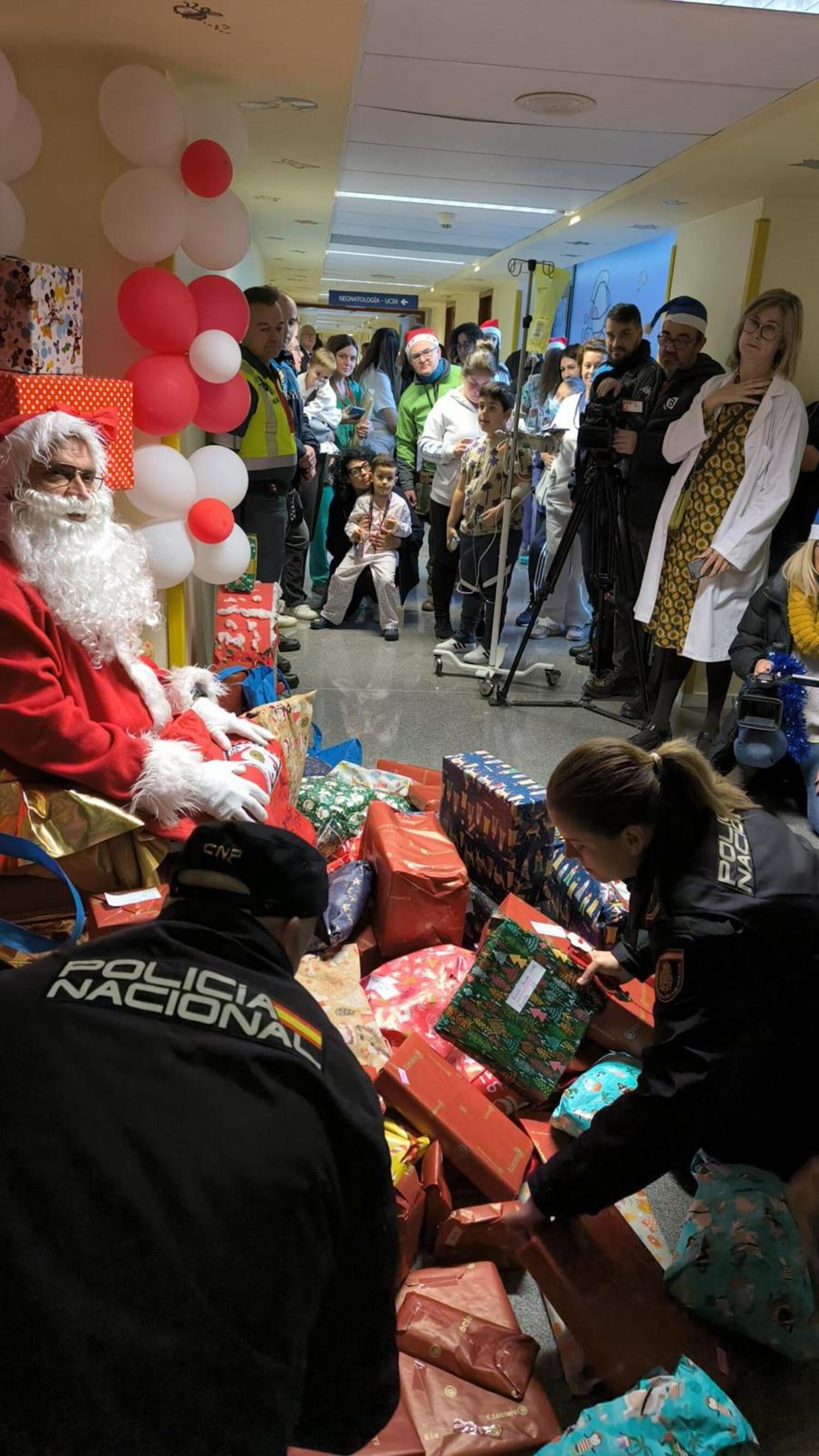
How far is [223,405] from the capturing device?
11.0 feet

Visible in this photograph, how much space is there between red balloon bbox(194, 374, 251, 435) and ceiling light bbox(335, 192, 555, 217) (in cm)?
317

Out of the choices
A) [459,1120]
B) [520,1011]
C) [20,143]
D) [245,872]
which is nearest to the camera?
[245,872]

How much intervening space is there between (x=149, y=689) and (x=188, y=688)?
0.69 feet

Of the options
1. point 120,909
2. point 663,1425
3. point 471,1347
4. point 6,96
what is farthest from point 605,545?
point 663,1425

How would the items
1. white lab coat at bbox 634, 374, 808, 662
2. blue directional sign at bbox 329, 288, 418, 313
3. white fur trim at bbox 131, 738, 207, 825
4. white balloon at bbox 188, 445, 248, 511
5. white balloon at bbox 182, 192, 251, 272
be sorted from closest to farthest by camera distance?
white fur trim at bbox 131, 738, 207, 825 → white balloon at bbox 182, 192, 251, 272 → white balloon at bbox 188, 445, 248, 511 → white lab coat at bbox 634, 374, 808, 662 → blue directional sign at bbox 329, 288, 418, 313

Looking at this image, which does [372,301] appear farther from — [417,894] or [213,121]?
[417,894]

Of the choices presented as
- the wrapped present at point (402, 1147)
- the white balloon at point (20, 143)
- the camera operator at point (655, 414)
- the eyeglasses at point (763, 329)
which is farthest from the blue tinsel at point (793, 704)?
the white balloon at point (20, 143)

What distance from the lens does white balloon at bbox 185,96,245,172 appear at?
2988 millimetres

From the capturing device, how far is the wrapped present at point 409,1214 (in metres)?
1.64

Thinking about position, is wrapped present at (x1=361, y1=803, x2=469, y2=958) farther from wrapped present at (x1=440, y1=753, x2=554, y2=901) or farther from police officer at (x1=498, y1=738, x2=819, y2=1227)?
police officer at (x1=498, y1=738, x2=819, y2=1227)

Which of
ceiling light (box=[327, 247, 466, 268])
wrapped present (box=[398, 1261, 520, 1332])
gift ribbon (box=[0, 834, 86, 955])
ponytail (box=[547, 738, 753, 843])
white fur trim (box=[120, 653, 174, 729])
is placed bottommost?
wrapped present (box=[398, 1261, 520, 1332])

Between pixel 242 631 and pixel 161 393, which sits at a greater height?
pixel 161 393

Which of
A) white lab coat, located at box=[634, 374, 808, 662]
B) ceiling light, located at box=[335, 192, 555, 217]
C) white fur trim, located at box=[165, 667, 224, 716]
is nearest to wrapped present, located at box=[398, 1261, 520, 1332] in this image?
white fur trim, located at box=[165, 667, 224, 716]

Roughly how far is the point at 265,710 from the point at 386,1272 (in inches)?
76.7
